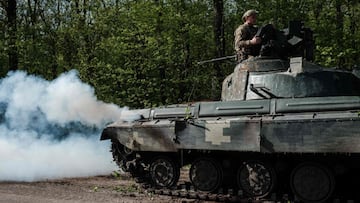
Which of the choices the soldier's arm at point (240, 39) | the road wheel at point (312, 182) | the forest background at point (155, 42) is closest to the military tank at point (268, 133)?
the road wheel at point (312, 182)

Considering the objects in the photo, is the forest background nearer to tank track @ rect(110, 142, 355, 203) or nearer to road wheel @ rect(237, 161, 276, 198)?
tank track @ rect(110, 142, 355, 203)

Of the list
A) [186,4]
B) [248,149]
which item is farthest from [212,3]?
[248,149]

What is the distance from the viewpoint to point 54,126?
55.2 ft

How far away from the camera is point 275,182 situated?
34.2 ft

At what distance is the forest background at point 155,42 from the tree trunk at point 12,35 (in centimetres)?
5

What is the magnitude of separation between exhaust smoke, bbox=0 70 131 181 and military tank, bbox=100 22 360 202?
3006 millimetres

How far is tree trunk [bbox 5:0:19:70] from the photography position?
2695 cm

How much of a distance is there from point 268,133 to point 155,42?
13.5 meters

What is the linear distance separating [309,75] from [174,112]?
310 cm

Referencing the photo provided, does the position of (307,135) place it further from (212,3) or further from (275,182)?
(212,3)

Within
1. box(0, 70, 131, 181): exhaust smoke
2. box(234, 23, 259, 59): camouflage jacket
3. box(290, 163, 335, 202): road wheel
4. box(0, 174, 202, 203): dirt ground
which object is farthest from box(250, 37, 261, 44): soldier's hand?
box(0, 70, 131, 181): exhaust smoke

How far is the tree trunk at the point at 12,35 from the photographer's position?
27.0 meters

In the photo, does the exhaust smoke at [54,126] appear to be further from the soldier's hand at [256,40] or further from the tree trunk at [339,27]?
the tree trunk at [339,27]

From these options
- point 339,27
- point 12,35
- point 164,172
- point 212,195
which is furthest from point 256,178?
point 12,35
